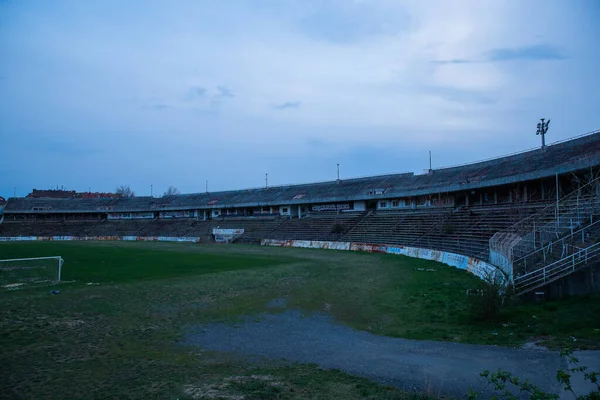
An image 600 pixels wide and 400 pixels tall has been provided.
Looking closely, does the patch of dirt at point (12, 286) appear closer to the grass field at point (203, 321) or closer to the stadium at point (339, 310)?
the stadium at point (339, 310)

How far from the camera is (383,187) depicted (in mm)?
58094

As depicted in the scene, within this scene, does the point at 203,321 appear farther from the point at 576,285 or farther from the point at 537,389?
the point at 576,285

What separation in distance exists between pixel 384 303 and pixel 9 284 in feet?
62.9

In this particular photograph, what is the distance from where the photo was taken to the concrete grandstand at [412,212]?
1962 cm

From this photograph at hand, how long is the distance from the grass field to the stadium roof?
51.0ft

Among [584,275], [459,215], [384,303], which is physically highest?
[459,215]

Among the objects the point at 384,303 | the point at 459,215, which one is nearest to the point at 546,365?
the point at 384,303

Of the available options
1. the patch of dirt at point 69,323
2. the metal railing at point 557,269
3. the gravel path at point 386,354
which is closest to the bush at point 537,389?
the gravel path at point 386,354

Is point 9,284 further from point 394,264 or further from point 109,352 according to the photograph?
point 394,264

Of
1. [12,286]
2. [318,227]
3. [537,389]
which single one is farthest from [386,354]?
[318,227]

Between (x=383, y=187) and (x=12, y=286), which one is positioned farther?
(x=383, y=187)

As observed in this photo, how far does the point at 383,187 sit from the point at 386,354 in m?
49.0

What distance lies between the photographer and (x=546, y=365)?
354 inches

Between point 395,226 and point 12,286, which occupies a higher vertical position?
point 395,226
